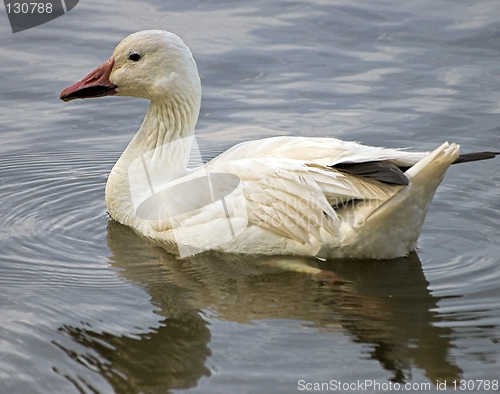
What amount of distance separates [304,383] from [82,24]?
833 centimetres

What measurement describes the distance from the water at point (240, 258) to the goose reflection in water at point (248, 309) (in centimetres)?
2

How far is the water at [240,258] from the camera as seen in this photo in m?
5.19

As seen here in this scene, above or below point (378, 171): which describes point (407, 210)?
below

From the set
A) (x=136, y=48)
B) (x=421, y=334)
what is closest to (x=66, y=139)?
(x=136, y=48)

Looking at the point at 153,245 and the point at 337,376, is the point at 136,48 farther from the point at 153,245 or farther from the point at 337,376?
the point at 337,376

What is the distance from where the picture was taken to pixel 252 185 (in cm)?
649

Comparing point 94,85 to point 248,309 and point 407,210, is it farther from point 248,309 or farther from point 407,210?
point 407,210

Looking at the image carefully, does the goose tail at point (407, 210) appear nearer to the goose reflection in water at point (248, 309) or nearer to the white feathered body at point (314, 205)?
the white feathered body at point (314, 205)

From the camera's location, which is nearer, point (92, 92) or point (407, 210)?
point (407, 210)

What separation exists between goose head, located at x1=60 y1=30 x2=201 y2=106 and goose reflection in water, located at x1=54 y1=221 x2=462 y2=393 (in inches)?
51.7

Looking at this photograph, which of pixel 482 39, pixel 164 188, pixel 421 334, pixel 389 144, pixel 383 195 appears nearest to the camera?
pixel 421 334

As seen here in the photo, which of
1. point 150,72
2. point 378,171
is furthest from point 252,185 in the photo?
point 150,72

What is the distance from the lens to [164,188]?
274 inches

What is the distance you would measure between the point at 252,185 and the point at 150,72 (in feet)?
5.10
